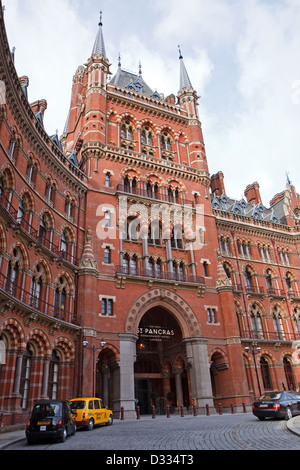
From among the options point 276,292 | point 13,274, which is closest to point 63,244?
point 13,274

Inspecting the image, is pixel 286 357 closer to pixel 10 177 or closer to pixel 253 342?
pixel 253 342

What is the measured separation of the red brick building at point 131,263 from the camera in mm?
23047

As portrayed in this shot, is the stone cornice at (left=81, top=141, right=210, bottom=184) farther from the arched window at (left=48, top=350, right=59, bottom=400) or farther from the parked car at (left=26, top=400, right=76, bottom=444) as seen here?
the parked car at (left=26, top=400, right=76, bottom=444)

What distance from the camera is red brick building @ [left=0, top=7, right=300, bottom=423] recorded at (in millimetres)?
23047

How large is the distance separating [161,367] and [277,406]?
19.6 meters

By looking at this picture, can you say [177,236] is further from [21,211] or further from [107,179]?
[21,211]

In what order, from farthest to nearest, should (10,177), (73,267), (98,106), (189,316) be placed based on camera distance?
(98,106) → (189,316) → (73,267) → (10,177)

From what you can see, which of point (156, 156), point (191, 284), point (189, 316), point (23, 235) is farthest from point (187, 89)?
point (23, 235)

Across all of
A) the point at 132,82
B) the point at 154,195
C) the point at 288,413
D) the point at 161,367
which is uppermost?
the point at 132,82

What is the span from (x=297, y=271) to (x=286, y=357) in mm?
10943

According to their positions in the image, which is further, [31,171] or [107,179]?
[107,179]

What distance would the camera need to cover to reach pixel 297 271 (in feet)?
151

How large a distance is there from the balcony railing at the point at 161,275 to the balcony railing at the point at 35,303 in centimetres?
585

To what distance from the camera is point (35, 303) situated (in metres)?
23.3
